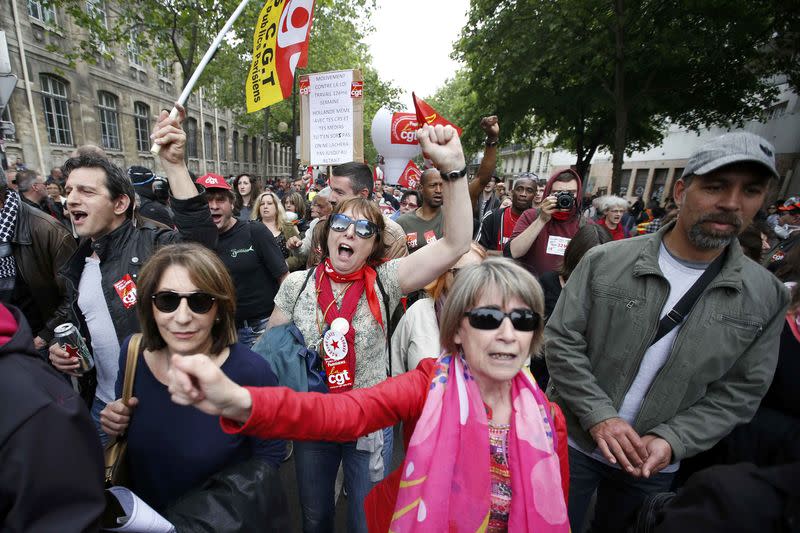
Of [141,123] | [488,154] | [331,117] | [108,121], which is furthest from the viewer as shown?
[141,123]

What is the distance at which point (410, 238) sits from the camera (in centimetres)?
390

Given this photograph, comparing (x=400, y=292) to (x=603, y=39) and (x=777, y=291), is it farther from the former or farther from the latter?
(x=603, y=39)

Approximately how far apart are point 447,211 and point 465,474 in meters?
1.05

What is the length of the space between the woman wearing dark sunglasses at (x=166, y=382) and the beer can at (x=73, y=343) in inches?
13.9

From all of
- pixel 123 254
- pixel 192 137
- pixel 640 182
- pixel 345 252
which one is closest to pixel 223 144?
pixel 192 137


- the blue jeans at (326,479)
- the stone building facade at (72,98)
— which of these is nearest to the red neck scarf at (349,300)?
the blue jeans at (326,479)

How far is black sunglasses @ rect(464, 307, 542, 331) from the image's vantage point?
4.50ft

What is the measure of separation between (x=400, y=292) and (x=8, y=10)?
17307 millimetres

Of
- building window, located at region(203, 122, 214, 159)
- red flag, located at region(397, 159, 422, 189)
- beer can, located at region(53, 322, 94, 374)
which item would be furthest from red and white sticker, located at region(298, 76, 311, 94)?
building window, located at region(203, 122, 214, 159)

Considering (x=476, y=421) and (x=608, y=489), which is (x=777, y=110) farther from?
(x=476, y=421)

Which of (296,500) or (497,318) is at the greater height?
(497,318)

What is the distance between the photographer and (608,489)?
191 cm

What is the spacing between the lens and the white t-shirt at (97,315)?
2.02 metres

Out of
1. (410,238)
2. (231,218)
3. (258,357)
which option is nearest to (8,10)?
(231,218)
